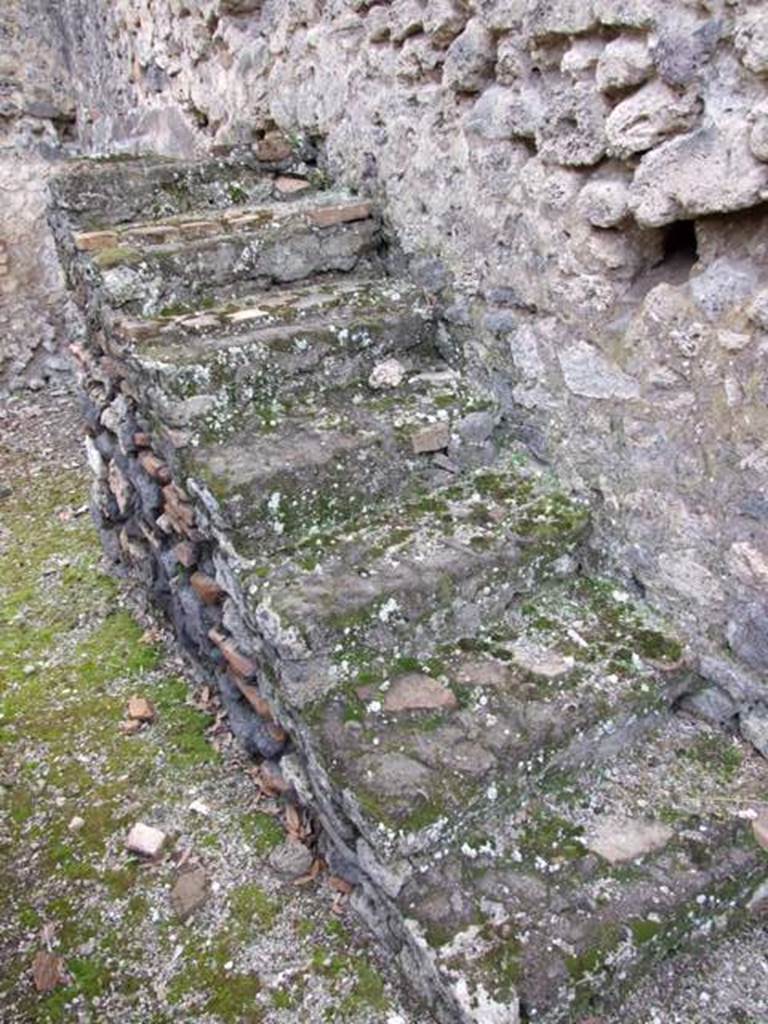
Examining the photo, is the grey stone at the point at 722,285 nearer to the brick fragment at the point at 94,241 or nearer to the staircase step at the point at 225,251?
the staircase step at the point at 225,251

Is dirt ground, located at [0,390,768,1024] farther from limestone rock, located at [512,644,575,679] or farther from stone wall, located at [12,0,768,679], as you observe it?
stone wall, located at [12,0,768,679]

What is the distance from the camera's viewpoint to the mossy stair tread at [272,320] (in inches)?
101

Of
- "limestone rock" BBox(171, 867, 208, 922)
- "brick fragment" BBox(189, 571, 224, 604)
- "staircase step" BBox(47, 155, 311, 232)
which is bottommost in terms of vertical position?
"limestone rock" BBox(171, 867, 208, 922)

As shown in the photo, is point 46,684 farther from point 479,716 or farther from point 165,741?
point 479,716

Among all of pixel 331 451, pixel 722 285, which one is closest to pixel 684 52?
pixel 722 285

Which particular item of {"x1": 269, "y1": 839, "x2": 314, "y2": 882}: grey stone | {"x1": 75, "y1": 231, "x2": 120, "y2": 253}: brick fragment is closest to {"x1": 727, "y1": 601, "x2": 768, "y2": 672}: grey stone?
{"x1": 269, "y1": 839, "x2": 314, "y2": 882}: grey stone

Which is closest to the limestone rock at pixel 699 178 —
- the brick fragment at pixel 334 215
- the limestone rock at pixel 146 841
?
the brick fragment at pixel 334 215

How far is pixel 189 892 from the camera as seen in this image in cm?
218

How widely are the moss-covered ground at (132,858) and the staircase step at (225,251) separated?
1303 mm

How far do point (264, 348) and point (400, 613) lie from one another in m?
0.94

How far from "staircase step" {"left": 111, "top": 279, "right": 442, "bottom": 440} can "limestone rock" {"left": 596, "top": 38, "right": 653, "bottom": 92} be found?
3.09 ft

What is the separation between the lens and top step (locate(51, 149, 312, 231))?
3100 mm

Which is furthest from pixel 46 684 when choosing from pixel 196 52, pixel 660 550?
pixel 196 52

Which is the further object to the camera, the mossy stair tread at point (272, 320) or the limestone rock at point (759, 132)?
the mossy stair tread at point (272, 320)
